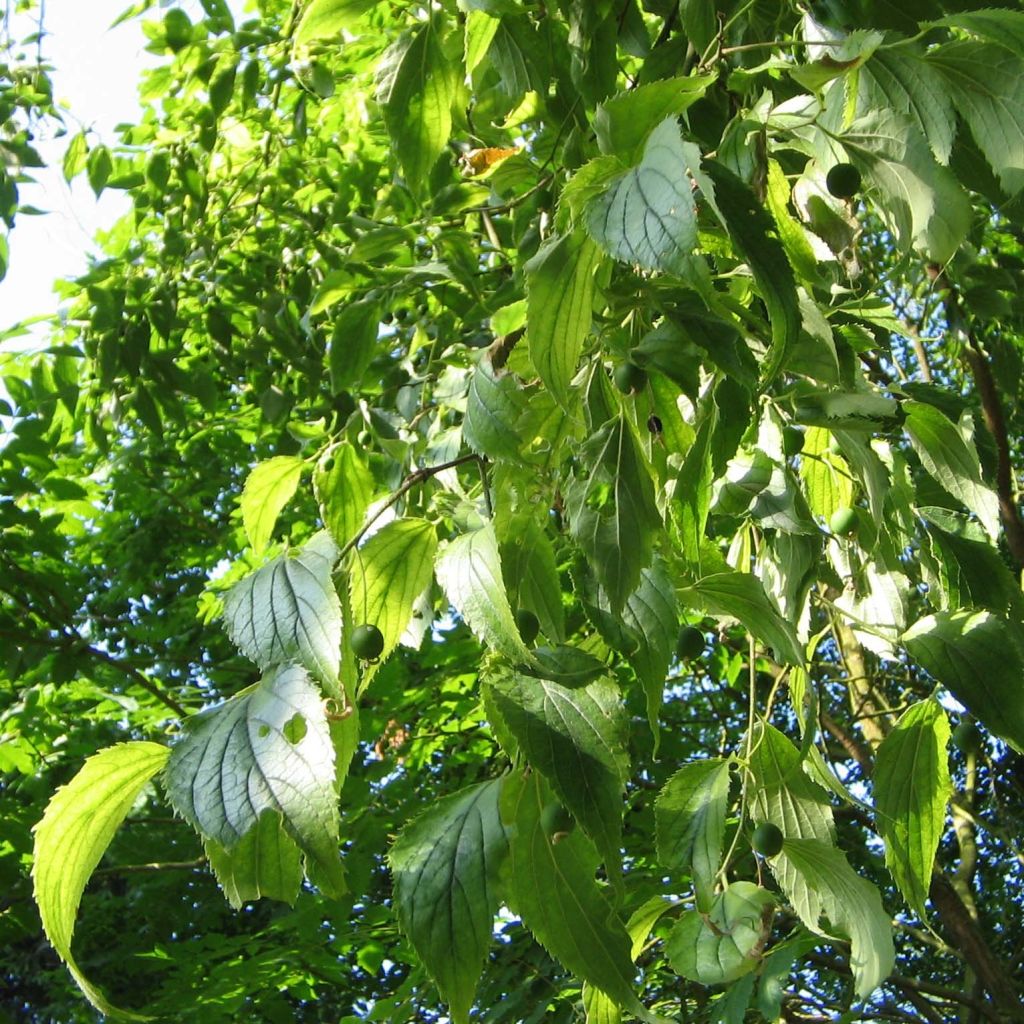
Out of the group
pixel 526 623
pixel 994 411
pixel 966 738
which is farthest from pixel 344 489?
pixel 994 411

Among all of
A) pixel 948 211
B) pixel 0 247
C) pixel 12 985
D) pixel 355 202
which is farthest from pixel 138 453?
pixel 948 211

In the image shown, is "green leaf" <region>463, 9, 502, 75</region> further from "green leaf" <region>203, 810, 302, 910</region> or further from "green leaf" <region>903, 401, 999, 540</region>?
"green leaf" <region>203, 810, 302, 910</region>

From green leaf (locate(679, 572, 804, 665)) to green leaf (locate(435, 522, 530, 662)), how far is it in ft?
0.52

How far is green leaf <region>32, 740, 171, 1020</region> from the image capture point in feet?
1.82

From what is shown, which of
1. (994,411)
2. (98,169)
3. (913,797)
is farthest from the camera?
(994,411)

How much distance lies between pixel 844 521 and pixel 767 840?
0.29 meters

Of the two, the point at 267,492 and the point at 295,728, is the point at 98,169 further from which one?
the point at 295,728

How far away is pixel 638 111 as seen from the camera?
1.97 feet

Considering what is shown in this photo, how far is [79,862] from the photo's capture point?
56cm

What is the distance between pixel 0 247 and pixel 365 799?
1.36 meters

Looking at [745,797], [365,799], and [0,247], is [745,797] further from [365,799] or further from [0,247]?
[365,799]

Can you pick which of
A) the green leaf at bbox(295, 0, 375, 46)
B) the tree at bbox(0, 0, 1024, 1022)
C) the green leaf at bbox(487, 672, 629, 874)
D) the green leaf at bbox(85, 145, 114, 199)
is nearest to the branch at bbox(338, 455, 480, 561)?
the tree at bbox(0, 0, 1024, 1022)

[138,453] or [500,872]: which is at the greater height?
[138,453]

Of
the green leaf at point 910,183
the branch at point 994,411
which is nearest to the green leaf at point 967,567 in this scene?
the green leaf at point 910,183
